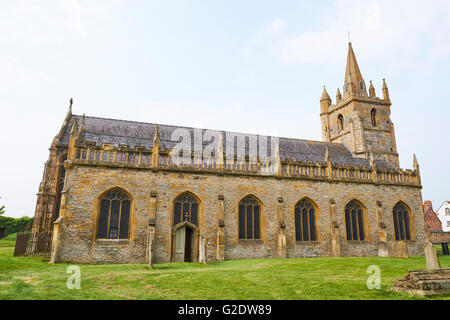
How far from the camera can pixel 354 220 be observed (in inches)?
1056

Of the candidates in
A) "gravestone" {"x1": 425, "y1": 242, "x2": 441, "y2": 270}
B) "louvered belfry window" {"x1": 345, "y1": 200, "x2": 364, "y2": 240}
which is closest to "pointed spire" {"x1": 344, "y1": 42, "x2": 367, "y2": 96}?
"louvered belfry window" {"x1": 345, "y1": 200, "x2": 364, "y2": 240}

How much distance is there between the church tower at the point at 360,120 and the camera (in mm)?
37156

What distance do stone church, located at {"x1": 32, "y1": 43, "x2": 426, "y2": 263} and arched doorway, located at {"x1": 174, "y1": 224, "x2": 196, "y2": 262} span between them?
0.08 m

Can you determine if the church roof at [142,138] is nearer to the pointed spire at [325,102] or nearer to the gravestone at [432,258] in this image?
the pointed spire at [325,102]

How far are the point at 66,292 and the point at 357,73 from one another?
140 feet

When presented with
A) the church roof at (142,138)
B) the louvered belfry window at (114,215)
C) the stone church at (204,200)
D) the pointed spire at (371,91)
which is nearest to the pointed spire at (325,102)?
the pointed spire at (371,91)

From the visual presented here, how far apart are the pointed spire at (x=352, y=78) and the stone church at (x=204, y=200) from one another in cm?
1402

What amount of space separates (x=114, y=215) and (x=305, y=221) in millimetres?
15408

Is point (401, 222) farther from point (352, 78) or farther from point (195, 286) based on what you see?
point (195, 286)

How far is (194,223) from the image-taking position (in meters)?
22.6

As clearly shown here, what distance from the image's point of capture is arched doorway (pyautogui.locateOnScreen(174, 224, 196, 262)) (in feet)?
71.2

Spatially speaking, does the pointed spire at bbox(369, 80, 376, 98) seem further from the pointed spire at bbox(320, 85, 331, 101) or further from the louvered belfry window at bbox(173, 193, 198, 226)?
the louvered belfry window at bbox(173, 193, 198, 226)

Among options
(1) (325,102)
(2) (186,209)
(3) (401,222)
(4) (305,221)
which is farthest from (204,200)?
(1) (325,102)
